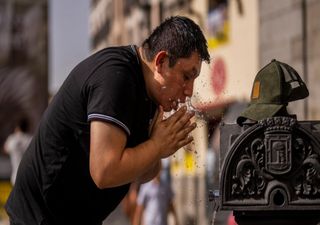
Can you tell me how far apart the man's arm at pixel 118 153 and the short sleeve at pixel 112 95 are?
3 centimetres

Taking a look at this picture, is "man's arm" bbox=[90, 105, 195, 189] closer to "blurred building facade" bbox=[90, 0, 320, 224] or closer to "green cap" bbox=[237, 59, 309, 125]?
"blurred building facade" bbox=[90, 0, 320, 224]

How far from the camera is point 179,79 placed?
3627 millimetres

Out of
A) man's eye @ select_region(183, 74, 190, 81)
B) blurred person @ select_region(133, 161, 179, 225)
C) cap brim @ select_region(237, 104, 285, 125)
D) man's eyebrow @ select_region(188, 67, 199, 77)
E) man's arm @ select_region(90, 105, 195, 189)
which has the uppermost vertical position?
man's eyebrow @ select_region(188, 67, 199, 77)

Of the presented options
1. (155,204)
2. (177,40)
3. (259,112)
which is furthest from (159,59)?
(155,204)

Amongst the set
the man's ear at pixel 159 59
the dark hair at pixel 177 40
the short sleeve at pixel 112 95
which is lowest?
the short sleeve at pixel 112 95

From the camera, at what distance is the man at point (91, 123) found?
3518 mm

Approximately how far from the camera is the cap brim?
4.46 m

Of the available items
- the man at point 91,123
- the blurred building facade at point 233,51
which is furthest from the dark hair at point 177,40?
the blurred building facade at point 233,51

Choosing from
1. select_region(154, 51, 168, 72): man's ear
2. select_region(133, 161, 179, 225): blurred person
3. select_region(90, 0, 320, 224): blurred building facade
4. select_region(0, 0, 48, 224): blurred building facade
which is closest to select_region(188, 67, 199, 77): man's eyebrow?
select_region(154, 51, 168, 72): man's ear

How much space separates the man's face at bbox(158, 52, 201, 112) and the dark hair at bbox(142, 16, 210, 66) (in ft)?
0.07

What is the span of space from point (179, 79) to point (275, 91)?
1.00 meters

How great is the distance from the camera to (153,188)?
10.7m

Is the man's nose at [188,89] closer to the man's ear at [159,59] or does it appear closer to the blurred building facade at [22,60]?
the man's ear at [159,59]

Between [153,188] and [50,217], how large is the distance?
7.06 m
